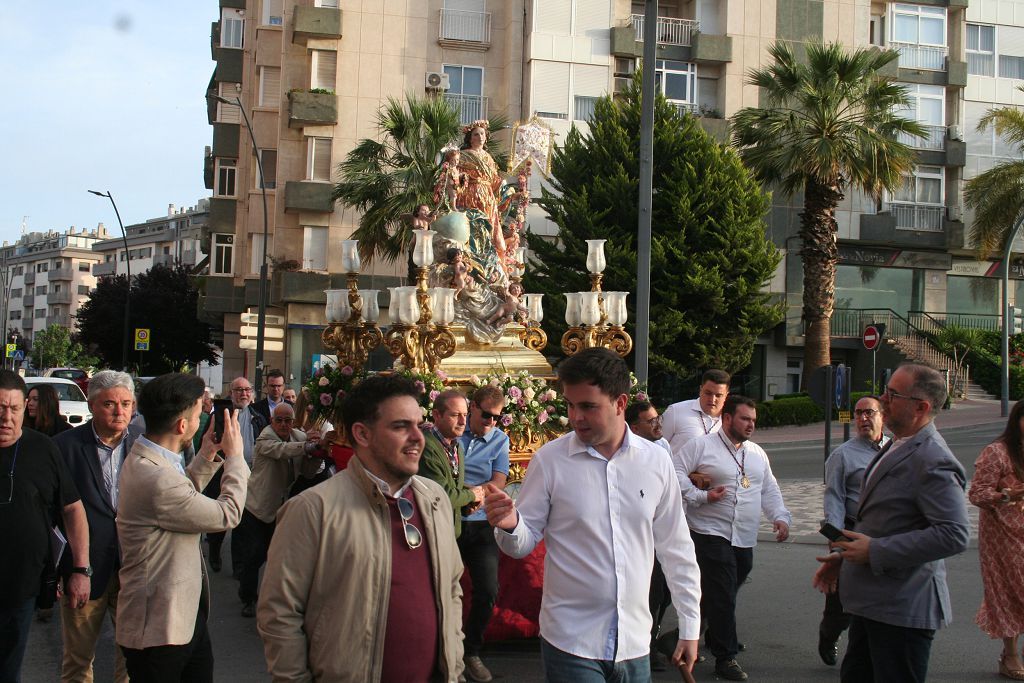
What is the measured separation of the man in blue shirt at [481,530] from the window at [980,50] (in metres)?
37.8

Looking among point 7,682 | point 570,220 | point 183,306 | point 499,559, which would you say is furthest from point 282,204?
point 7,682

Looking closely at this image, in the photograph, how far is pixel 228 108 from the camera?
4581 cm

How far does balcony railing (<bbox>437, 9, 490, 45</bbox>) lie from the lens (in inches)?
1399

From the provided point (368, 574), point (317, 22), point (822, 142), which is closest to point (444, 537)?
point (368, 574)

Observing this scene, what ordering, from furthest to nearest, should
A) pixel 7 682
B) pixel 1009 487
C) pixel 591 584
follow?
pixel 1009 487, pixel 7 682, pixel 591 584

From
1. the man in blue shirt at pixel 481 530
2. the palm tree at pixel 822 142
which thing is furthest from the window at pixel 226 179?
the man in blue shirt at pixel 481 530

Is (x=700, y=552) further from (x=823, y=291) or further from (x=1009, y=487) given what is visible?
(x=823, y=291)

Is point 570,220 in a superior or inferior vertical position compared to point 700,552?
superior

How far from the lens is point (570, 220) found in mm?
29328

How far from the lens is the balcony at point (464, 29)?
1398 inches

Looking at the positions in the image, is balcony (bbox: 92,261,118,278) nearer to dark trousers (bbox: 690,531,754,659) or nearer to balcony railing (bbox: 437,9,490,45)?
balcony railing (bbox: 437,9,490,45)

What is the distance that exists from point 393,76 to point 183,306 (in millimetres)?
28857

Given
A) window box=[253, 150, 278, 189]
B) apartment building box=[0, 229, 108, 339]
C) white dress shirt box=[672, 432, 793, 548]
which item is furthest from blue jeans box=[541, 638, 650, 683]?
apartment building box=[0, 229, 108, 339]

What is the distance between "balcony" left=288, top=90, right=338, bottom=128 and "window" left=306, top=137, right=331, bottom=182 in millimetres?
732
